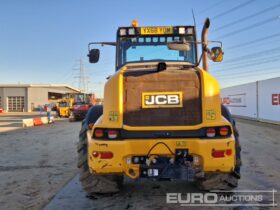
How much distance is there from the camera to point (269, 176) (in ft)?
24.1

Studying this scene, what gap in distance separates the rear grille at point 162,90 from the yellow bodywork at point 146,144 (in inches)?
3.4

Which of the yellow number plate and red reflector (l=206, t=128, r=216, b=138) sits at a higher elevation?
the yellow number plate

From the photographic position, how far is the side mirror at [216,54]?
627cm

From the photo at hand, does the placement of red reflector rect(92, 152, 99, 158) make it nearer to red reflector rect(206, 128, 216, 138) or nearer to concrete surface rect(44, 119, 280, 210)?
concrete surface rect(44, 119, 280, 210)

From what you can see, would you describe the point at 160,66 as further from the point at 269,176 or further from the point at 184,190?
the point at 269,176

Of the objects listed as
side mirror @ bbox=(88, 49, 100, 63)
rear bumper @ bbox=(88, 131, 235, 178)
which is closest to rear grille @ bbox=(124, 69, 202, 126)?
rear bumper @ bbox=(88, 131, 235, 178)

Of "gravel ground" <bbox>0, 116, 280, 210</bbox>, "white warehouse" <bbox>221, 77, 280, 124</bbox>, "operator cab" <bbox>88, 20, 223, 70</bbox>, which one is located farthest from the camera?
"white warehouse" <bbox>221, 77, 280, 124</bbox>

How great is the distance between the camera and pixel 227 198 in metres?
5.73

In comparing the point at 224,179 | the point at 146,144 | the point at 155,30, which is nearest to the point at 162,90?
the point at 146,144

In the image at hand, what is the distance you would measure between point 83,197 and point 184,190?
5.67ft

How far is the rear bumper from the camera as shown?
16.5 feet

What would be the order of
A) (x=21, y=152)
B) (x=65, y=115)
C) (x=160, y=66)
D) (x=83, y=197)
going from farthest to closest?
(x=65, y=115) < (x=21, y=152) < (x=83, y=197) < (x=160, y=66)

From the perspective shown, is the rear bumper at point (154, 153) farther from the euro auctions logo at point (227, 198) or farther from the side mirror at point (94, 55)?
the side mirror at point (94, 55)

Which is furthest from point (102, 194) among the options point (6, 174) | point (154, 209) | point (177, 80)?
point (6, 174)
